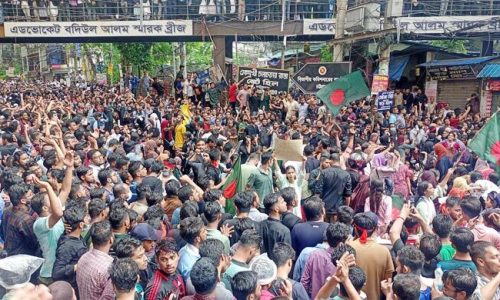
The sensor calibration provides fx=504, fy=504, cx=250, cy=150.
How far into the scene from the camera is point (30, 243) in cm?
433

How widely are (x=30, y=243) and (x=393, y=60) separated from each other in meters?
16.0

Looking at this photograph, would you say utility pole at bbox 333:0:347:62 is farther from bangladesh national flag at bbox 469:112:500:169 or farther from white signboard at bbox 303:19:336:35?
bangladesh national flag at bbox 469:112:500:169

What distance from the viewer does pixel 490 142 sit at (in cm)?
583

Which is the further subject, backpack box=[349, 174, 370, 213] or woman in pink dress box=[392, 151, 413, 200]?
woman in pink dress box=[392, 151, 413, 200]

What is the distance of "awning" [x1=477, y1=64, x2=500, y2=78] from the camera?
13648 millimetres

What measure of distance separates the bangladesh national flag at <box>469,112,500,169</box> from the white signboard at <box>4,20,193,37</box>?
45.8ft

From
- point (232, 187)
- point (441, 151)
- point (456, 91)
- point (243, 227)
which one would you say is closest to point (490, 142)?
point (441, 151)

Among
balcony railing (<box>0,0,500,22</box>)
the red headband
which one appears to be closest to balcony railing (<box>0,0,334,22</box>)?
balcony railing (<box>0,0,500,22</box>)

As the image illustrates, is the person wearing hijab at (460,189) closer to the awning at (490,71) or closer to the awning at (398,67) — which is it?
the awning at (490,71)

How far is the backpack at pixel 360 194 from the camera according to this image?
6059 millimetres

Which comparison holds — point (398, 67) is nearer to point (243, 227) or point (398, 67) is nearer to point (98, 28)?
point (98, 28)

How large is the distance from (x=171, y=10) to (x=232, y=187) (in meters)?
15.2

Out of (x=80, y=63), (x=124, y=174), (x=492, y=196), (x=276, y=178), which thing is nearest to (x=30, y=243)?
(x=124, y=174)

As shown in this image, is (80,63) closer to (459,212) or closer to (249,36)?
(249,36)
